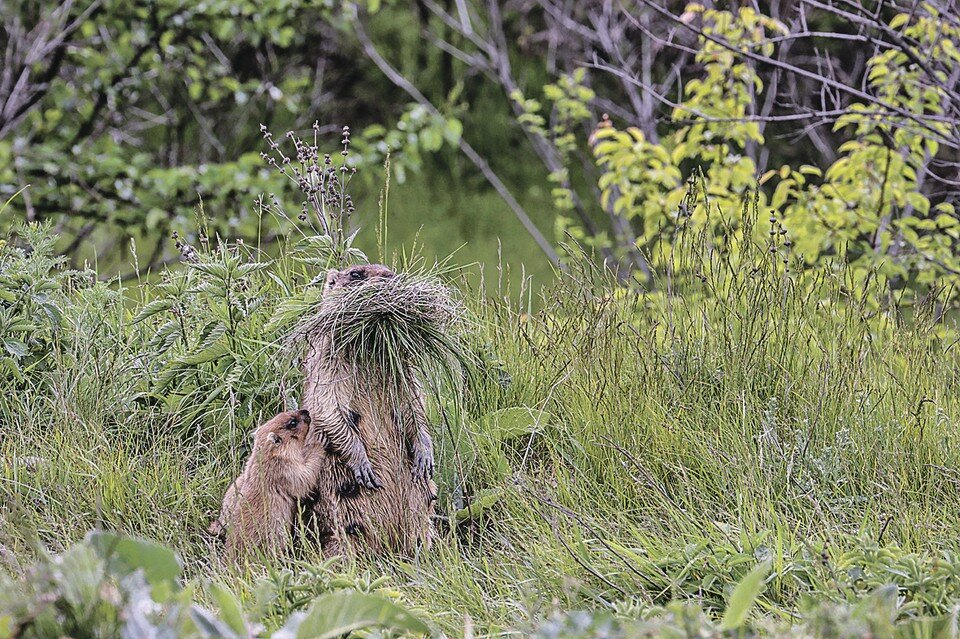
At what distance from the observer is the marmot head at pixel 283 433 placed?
320cm

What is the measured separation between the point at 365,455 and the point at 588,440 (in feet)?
2.94

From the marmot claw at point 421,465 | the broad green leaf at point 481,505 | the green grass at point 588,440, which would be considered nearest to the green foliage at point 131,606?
the green grass at point 588,440

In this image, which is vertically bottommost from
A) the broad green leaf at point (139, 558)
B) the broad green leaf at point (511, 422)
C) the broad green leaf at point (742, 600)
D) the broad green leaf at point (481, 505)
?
the broad green leaf at point (481, 505)

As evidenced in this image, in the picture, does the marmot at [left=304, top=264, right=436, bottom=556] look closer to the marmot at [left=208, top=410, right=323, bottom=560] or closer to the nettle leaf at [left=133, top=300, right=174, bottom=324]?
the marmot at [left=208, top=410, right=323, bottom=560]

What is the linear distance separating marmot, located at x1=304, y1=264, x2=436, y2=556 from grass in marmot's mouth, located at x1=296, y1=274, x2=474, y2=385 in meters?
0.04

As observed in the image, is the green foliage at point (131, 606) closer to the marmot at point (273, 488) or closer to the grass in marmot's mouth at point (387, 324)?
the marmot at point (273, 488)

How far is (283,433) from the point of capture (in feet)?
10.6

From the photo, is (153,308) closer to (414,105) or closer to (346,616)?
(346,616)

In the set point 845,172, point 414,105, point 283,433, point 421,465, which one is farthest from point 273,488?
point 414,105

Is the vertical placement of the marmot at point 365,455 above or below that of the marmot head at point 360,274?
below

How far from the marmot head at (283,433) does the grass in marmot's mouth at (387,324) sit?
0.23 meters

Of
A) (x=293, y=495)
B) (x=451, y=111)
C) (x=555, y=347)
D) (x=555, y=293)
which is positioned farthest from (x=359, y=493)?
(x=451, y=111)

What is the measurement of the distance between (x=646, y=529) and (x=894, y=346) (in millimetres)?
1606

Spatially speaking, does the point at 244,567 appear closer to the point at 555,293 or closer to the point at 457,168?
the point at 555,293
